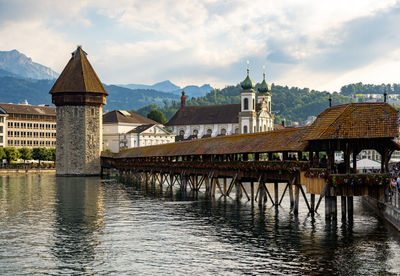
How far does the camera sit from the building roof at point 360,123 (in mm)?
29703

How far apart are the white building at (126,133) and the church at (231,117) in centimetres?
2399

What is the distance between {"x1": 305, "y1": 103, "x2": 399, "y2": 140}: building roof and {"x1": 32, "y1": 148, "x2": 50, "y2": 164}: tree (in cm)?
10223

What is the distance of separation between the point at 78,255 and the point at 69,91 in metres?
76.0

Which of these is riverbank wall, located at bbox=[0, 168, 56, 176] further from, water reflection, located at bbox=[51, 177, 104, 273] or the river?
the river

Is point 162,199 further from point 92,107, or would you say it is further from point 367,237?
point 92,107

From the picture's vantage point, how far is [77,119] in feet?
328

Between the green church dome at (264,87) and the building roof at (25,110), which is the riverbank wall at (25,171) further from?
the green church dome at (264,87)

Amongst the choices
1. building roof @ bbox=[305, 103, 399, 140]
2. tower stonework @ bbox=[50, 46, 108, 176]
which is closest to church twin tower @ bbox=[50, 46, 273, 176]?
tower stonework @ bbox=[50, 46, 108, 176]

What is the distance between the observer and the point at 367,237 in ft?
91.8

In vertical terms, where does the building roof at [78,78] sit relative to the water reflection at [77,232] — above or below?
above

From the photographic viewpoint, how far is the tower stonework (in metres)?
99.2

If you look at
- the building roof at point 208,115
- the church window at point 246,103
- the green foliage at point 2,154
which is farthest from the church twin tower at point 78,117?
the building roof at point 208,115

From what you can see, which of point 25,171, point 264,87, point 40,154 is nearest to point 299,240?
point 25,171

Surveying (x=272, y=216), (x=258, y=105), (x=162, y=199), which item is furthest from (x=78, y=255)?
(x=258, y=105)
